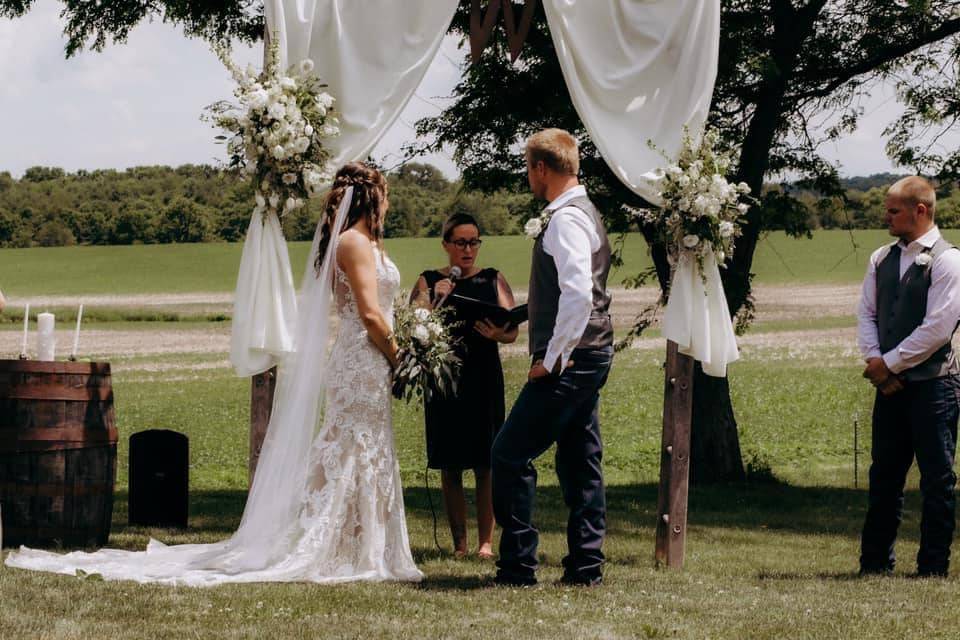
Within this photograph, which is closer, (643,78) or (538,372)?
(538,372)

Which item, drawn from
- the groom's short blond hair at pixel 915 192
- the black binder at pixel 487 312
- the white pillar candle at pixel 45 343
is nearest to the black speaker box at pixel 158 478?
the white pillar candle at pixel 45 343

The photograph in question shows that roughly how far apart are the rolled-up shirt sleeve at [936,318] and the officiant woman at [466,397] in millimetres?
2371

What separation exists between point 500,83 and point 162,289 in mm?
42615

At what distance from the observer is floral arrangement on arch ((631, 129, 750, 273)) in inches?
306

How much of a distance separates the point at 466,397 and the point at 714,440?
7.08m

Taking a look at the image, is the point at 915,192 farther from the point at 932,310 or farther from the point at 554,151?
the point at 554,151

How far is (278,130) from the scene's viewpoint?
7410 mm

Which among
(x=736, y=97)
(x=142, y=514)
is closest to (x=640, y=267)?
(x=736, y=97)

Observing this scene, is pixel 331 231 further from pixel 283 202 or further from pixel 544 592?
pixel 544 592

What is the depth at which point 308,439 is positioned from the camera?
7.30 meters

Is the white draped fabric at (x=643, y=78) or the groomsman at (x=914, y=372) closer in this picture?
the groomsman at (x=914, y=372)

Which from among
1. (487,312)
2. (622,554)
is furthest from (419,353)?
(622,554)

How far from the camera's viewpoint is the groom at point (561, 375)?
655cm

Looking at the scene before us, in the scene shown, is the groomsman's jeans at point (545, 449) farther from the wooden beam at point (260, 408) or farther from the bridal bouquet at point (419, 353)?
the wooden beam at point (260, 408)
